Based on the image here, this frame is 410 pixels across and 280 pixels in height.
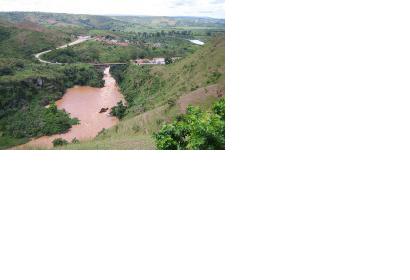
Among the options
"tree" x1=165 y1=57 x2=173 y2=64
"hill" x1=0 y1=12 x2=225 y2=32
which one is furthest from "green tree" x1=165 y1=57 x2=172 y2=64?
"hill" x1=0 y1=12 x2=225 y2=32

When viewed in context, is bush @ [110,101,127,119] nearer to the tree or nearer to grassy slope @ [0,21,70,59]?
the tree

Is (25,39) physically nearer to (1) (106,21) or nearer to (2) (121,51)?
(1) (106,21)

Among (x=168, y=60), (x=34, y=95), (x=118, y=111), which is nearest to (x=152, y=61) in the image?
(x=168, y=60)

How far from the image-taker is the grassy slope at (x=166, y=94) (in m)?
5.95

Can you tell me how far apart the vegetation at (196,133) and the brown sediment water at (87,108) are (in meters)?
1.31

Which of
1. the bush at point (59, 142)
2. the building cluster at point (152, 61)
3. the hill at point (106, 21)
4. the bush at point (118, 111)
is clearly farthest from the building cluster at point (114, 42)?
the bush at point (59, 142)

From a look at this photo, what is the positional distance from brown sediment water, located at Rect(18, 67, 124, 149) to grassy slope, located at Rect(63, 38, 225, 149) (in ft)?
0.62

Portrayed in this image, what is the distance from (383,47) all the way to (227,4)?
7.09ft

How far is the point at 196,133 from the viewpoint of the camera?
17.0 ft

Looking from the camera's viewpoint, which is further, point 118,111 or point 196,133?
point 118,111

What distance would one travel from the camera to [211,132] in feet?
16.8

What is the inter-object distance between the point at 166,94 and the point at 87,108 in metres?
1.42

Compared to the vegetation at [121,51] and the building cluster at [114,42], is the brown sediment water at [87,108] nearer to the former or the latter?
the vegetation at [121,51]

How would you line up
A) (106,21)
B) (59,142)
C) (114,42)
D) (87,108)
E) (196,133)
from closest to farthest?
1. (196,133)
2. (59,142)
3. (87,108)
4. (106,21)
5. (114,42)
